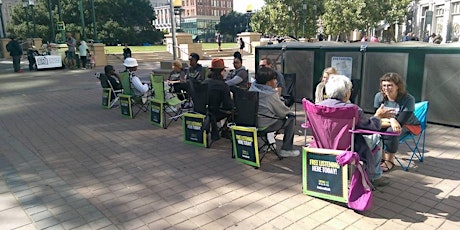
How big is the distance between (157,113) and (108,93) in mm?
2517

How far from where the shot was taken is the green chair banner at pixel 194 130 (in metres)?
5.72

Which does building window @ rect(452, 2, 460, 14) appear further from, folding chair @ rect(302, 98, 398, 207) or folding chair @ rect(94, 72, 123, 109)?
folding chair @ rect(302, 98, 398, 207)

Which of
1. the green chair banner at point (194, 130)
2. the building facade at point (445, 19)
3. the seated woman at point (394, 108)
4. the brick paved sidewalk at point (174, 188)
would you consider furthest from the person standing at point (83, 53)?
the building facade at point (445, 19)

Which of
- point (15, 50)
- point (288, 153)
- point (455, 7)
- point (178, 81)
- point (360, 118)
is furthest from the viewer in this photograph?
point (455, 7)

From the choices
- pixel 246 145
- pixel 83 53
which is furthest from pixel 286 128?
pixel 83 53

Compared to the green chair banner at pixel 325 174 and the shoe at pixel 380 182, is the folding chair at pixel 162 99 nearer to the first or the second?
the green chair banner at pixel 325 174

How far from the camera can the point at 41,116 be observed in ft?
27.7

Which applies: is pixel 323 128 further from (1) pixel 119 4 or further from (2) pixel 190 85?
(1) pixel 119 4

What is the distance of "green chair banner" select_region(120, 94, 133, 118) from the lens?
7.85m

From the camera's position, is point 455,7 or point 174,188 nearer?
point 174,188

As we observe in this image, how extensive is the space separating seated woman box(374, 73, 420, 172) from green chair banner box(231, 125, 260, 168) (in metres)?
1.61

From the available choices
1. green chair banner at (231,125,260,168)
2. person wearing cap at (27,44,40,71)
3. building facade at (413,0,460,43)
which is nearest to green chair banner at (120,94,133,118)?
green chair banner at (231,125,260,168)

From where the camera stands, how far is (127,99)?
7914 millimetres

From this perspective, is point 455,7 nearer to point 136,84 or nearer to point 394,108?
point 136,84
